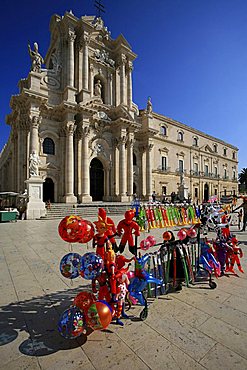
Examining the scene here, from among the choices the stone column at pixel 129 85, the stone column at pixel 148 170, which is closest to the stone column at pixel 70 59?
the stone column at pixel 129 85

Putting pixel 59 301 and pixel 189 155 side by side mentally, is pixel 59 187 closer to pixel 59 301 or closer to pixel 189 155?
pixel 59 301

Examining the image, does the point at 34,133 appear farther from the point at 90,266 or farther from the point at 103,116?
the point at 90,266

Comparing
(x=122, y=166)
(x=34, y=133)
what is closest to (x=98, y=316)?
(x=34, y=133)

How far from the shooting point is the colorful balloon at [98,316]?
211 cm

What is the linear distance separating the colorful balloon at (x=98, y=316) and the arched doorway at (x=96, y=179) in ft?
70.2

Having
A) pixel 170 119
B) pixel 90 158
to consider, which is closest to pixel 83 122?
pixel 90 158

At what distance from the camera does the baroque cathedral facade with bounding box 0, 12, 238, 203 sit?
1936 cm

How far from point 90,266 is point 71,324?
0.58 metres

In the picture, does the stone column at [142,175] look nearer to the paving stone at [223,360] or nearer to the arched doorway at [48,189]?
the arched doorway at [48,189]

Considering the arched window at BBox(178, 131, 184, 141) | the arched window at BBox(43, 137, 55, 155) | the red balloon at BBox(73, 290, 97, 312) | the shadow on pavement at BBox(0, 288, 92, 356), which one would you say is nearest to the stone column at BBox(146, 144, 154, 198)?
the arched window at BBox(178, 131, 184, 141)

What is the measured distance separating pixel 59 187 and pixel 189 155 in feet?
85.7

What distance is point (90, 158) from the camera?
22281 millimetres

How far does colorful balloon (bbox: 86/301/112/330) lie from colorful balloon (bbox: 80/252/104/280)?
1.02ft

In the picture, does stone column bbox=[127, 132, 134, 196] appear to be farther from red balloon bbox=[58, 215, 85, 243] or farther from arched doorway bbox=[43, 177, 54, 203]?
red balloon bbox=[58, 215, 85, 243]
